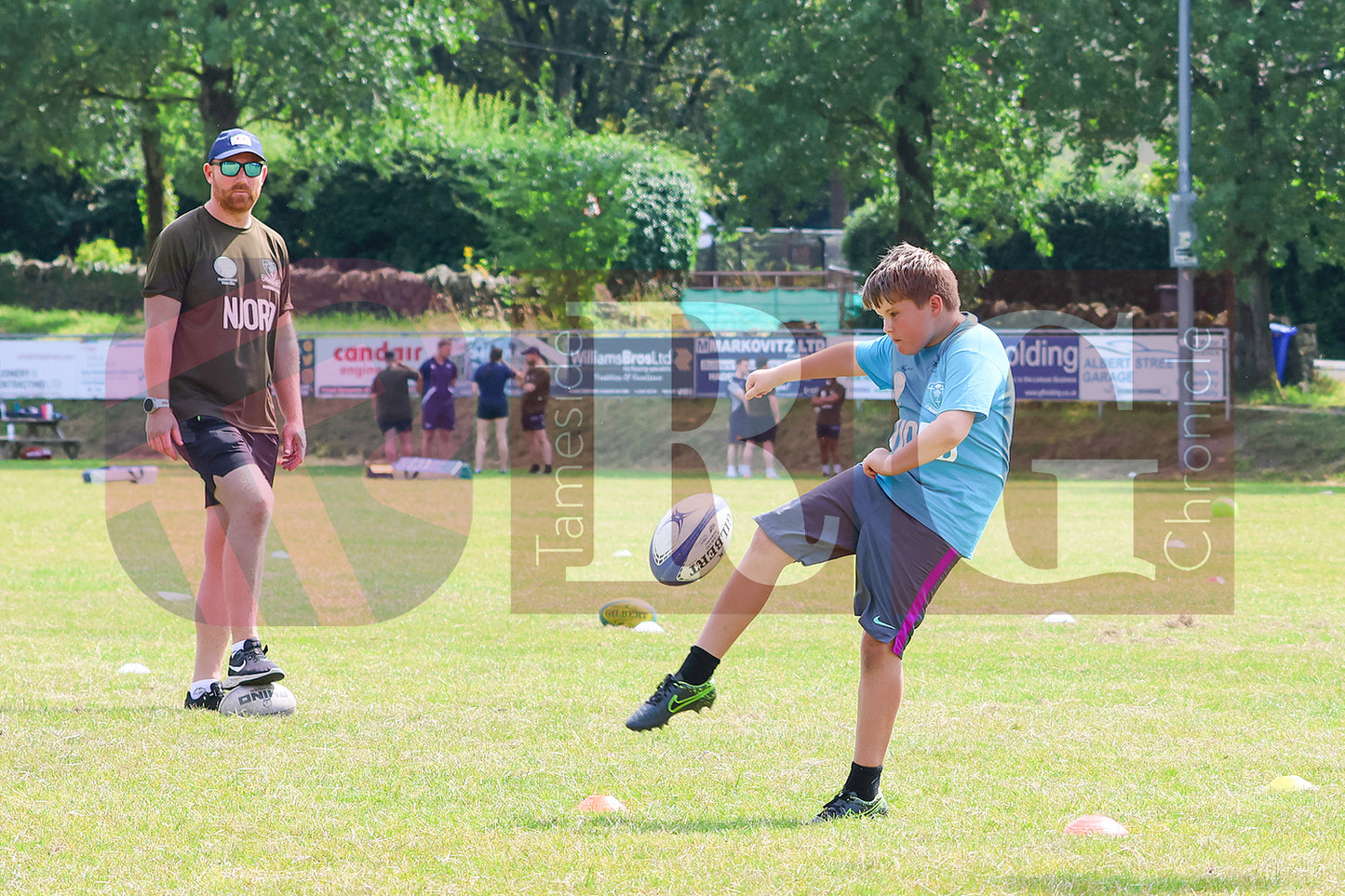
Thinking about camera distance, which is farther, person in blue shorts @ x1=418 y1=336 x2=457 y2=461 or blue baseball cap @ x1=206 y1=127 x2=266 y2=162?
person in blue shorts @ x1=418 y1=336 x2=457 y2=461

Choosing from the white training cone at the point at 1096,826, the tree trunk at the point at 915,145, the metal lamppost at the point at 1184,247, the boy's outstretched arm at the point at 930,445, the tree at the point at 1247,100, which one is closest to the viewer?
the white training cone at the point at 1096,826

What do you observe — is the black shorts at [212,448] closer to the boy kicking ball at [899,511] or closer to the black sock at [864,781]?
the boy kicking ball at [899,511]

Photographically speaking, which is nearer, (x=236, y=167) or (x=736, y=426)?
(x=236, y=167)

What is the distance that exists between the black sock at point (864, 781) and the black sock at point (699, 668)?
58cm

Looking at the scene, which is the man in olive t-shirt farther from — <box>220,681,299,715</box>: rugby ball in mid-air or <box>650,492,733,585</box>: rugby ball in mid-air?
<box>650,492,733,585</box>: rugby ball in mid-air

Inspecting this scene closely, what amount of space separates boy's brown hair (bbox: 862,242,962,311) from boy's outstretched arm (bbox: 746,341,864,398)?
0.45m

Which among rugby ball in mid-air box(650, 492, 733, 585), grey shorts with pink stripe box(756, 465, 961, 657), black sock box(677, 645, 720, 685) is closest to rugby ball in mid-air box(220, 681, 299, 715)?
rugby ball in mid-air box(650, 492, 733, 585)

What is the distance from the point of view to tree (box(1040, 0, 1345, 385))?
75.7 ft

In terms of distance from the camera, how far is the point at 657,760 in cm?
500

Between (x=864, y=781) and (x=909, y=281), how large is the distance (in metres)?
1.54

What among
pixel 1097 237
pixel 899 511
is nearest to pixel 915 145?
pixel 1097 237

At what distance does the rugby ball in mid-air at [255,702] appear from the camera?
5.61 meters

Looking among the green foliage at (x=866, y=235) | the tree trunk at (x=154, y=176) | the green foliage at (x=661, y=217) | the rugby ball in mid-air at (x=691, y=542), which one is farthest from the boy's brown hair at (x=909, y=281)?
the tree trunk at (x=154, y=176)

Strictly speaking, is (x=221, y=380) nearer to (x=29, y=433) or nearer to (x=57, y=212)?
(x=29, y=433)
